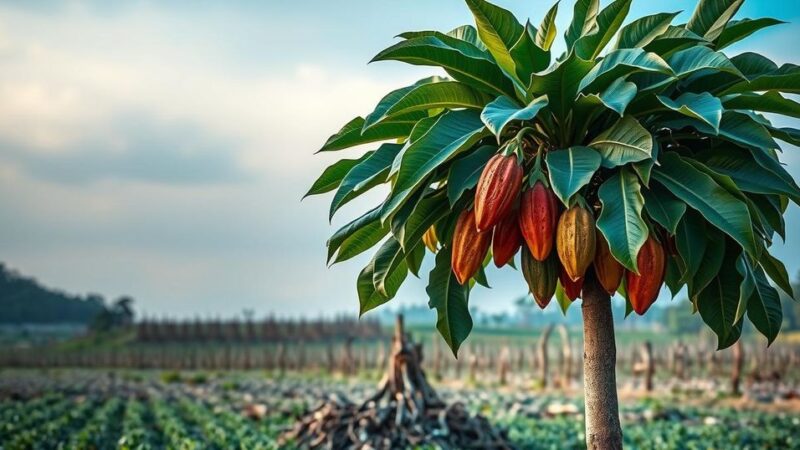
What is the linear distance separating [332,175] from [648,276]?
1538mm

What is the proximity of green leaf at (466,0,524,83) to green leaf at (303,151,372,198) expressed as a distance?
2.59 ft

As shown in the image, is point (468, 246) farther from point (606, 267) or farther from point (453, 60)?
point (453, 60)

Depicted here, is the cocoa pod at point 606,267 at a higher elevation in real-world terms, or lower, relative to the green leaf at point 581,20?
lower

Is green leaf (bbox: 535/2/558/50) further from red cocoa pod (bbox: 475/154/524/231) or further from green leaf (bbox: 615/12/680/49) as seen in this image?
red cocoa pod (bbox: 475/154/524/231)

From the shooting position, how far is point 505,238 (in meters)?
3.41

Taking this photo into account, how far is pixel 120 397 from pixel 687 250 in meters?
20.1

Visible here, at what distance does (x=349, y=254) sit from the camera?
389 cm

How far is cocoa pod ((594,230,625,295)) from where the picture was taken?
131 inches

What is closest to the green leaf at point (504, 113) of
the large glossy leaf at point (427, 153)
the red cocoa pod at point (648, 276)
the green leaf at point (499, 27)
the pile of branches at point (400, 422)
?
the large glossy leaf at point (427, 153)

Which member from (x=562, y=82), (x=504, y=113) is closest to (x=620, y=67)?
(x=562, y=82)

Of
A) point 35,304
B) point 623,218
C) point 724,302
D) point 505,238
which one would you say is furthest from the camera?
point 35,304

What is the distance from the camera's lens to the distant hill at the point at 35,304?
66.4 metres

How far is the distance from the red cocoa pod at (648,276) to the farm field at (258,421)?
21.2 feet

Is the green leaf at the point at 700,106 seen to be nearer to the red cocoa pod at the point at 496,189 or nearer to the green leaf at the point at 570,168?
the green leaf at the point at 570,168
